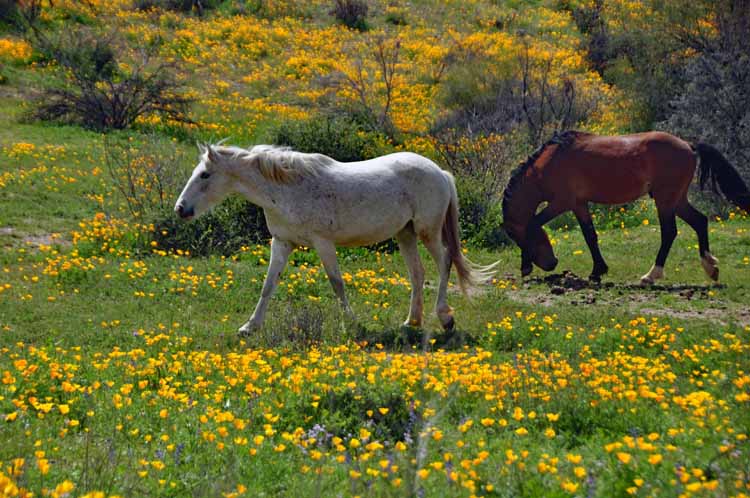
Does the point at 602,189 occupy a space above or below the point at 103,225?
above

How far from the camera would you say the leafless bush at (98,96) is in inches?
897

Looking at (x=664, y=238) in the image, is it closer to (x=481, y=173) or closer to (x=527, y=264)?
(x=527, y=264)

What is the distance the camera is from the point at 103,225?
13633 mm

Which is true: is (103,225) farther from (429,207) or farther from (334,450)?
(334,450)

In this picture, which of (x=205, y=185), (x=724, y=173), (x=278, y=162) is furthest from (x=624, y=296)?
(x=205, y=185)

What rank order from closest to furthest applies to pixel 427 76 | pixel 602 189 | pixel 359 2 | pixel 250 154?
pixel 250 154 < pixel 602 189 < pixel 427 76 < pixel 359 2

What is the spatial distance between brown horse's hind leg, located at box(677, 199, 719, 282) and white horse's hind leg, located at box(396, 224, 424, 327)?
472 cm

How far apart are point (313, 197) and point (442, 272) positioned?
6.21 feet

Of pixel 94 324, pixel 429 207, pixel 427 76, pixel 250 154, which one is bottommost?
pixel 427 76

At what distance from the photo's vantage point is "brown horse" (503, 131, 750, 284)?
1191cm

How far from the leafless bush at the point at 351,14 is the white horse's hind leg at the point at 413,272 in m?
30.5

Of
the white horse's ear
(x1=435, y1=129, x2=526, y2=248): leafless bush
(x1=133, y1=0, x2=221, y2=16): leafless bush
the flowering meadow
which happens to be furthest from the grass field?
(x1=133, y1=0, x2=221, y2=16): leafless bush

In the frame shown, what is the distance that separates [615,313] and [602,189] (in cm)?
292

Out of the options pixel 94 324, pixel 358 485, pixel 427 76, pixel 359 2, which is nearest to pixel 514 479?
pixel 358 485
